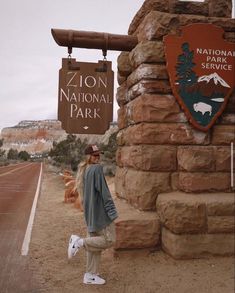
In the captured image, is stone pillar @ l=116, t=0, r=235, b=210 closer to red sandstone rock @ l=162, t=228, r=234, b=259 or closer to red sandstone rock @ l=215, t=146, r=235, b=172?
Answer: red sandstone rock @ l=215, t=146, r=235, b=172

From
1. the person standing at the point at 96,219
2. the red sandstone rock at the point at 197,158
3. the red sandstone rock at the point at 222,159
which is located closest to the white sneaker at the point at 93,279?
the person standing at the point at 96,219

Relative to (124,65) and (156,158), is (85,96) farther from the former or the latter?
(156,158)

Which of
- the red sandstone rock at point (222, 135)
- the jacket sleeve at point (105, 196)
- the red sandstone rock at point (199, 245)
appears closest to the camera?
the jacket sleeve at point (105, 196)

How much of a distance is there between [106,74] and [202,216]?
2794 mm

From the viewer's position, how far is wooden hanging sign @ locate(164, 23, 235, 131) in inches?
229

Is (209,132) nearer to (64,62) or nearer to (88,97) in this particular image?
(88,97)

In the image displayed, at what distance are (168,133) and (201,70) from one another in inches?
42.5

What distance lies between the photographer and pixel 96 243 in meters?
4.96

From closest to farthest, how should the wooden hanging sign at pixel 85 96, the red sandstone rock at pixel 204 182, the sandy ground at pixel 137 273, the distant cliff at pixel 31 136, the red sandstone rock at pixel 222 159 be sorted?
the sandy ground at pixel 137 273
the red sandstone rock at pixel 204 182
the red sandstone rock at pixel 222 159
the wooden hanging sign at pixel 85 96
the distant cliff at pixel 31 136

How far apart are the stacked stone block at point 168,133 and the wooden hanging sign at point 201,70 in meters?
0.12

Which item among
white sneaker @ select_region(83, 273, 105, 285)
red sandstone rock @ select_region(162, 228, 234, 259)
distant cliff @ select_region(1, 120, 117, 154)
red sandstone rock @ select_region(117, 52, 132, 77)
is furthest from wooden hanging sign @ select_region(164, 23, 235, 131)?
distant cliff @ select_region(1, 120, 117, 154)

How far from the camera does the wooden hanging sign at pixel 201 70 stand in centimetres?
580

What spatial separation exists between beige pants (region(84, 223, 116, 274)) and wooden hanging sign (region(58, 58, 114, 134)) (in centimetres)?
199

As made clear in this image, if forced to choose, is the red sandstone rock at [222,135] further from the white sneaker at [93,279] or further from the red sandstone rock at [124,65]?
the white sneaker at [93,279]
